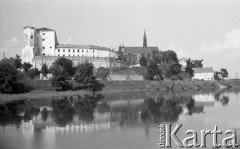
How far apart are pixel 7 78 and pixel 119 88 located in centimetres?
1946

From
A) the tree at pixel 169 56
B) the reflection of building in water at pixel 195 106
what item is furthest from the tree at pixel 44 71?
the tree at pixel 169 56

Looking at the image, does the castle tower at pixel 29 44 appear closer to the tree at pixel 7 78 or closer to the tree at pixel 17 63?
the tree at pixel 17 63

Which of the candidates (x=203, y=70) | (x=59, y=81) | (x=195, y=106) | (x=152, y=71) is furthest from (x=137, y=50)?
(x=195, y=106)

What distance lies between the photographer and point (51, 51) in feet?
212

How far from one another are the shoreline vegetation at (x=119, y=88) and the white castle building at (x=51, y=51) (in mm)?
A: 10314

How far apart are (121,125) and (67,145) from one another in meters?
5.29

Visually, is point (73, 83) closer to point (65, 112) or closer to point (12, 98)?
point (12, 98)

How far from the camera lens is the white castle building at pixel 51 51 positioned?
58.1 metres

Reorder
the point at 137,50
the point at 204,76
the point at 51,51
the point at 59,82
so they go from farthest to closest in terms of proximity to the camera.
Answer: the point at 137,50
the point at 204,76
the point at 51,51
the point at 59,82

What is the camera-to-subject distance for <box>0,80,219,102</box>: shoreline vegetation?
130 feet

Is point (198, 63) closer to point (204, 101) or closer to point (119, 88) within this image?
point (119, 88)

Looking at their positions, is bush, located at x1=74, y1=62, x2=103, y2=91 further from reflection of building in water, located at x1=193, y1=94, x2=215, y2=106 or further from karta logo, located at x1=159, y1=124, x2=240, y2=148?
karta logo, located at x1=159, y1=124, x2=240, y2=148

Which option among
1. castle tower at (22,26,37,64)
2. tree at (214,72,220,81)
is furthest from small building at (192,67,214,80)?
castle tower at (22,26,37,64)

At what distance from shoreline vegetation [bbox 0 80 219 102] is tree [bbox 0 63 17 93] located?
0.92 meters
